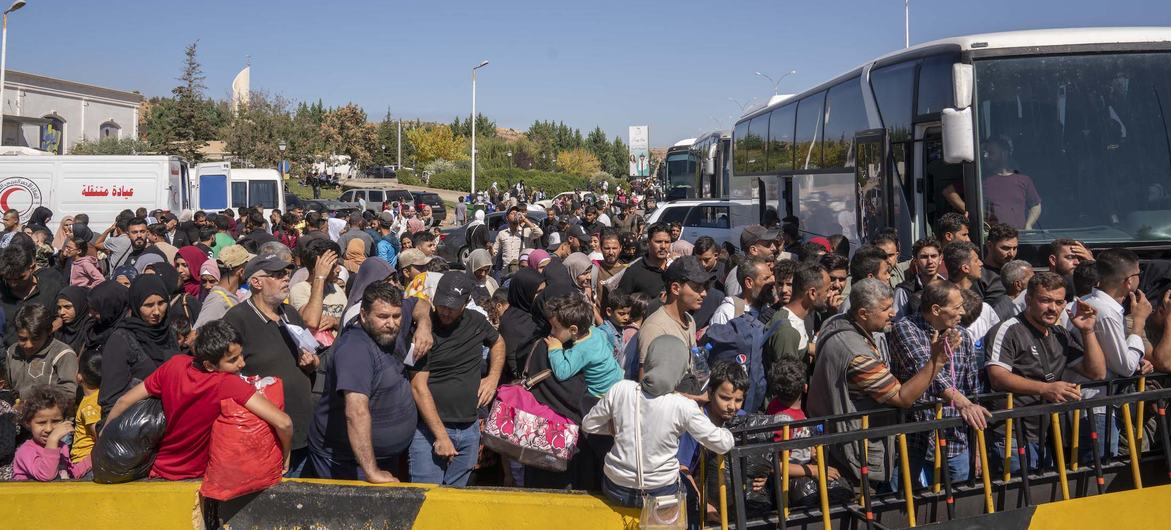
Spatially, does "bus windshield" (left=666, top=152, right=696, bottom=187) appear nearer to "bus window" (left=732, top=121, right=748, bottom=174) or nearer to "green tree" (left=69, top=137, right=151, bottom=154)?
"bus window" (left=732, top=121, right=748, bottom=174)

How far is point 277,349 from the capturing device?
5406 millimetres

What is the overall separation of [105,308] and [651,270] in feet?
14.3

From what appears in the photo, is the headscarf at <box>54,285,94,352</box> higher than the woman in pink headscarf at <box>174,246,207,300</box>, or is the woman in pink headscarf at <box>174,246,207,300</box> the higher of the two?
the woman in pink headscarf at <box>174,246,207,300</box>

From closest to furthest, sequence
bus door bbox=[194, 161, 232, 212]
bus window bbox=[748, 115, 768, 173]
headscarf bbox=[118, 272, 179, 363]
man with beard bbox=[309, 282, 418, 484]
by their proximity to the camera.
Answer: man with beard bbox=[309, 282, 418, 484] < headscarf bbox=[118, 272, 179, 363] < bus window bbox=[748, 115, 768, 173] < bus door bbox=[194, 161, 232, 212]

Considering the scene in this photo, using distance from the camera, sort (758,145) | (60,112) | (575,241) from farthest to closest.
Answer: (60,112)
(758,145)
(575,241)

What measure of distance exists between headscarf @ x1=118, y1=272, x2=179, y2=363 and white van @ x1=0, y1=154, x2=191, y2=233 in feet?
49.3

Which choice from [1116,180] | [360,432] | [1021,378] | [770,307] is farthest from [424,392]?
[1116,180]

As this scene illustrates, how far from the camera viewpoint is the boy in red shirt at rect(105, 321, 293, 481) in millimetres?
4480

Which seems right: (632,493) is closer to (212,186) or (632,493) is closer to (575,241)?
(575,241)

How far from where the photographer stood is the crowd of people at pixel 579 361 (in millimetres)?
4555

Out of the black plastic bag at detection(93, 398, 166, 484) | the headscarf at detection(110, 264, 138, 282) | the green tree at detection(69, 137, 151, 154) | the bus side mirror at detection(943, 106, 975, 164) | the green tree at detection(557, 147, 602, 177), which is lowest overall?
the black plastic bag at detection(93, 398, 166, 484)

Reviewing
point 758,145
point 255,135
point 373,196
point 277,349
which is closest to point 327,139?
point 255,135

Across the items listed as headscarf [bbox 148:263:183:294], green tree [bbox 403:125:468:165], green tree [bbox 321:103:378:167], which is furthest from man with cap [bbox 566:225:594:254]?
green tree [bbox 403:125:468:165]

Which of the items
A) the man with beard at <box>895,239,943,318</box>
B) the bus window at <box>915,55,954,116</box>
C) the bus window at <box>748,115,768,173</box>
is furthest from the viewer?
the bus window at <box>748,115,768,173</box>
